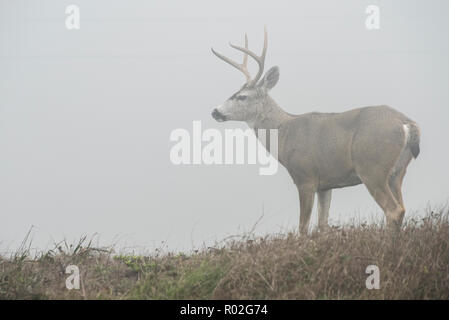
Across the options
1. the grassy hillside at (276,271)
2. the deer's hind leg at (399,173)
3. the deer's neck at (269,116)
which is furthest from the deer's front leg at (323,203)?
the deer's neck at (269,116)

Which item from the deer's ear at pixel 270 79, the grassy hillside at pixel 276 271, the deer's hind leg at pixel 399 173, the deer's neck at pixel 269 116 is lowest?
the grassy hillside at pixel 276 271

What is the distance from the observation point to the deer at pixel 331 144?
746cm

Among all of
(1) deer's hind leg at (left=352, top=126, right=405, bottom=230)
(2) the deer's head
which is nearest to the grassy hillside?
(1) deer's hind leg at (left=352, top=126, right=405, bottom=230)

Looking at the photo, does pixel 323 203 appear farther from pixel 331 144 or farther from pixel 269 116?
pixel 269 116

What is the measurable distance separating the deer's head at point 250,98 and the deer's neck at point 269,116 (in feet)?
0.19

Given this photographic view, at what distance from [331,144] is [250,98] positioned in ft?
6.22

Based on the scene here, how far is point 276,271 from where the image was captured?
583cm

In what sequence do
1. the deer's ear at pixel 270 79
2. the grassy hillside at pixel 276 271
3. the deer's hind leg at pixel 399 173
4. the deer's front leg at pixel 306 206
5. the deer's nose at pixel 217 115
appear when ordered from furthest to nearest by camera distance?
the deer's ear at pixel 270 79 → the deer's nose at pixel 217 115 → the deer's front leg at pixel 306 206 → the deer's hind leg at pixel 399 173 → the grassy hillside at pixel 276 271

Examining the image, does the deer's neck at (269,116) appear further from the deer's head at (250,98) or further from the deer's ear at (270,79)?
the deer's ear at (270,79)

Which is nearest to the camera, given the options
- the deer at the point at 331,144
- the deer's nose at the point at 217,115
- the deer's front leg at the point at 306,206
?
the deer at the point at 331,144

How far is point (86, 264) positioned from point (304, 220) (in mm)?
3289

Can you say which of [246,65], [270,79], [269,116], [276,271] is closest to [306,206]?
[269,116]
